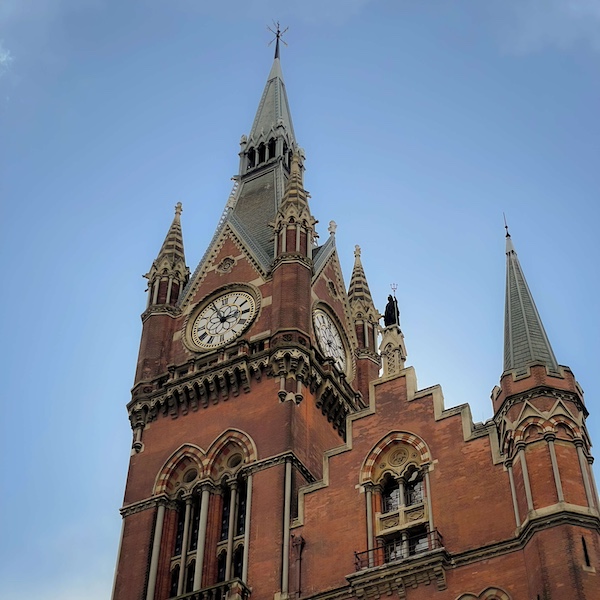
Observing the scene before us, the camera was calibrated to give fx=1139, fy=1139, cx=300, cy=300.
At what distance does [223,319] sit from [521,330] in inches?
565

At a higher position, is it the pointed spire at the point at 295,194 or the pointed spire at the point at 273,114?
the pointed spire at the point at 273,114

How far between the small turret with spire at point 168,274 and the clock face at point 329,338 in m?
6.17

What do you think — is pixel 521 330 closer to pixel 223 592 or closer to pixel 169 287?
pixel 223 592

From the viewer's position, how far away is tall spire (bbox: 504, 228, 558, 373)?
1292 inches

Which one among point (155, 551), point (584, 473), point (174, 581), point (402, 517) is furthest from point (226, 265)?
point (584, 473)

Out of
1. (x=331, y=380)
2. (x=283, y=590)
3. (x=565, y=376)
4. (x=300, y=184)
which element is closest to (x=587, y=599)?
(x=565, y=376)

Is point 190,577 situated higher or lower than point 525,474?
higher

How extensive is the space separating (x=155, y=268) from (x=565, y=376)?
2148 cm

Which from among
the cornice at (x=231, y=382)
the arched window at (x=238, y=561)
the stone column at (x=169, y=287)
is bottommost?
the arched window at (x=238, y=561)

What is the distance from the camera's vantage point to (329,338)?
45844 mm

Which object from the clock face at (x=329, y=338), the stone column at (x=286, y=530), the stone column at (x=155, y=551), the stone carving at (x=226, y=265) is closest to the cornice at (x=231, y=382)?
the clock face at (x=329, y=338)

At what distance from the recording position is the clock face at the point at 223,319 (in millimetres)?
43625

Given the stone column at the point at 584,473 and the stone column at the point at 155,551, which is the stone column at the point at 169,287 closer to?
the stone column at the point at 155,551

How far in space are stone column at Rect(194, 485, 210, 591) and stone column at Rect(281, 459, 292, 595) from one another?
317 centimetres
